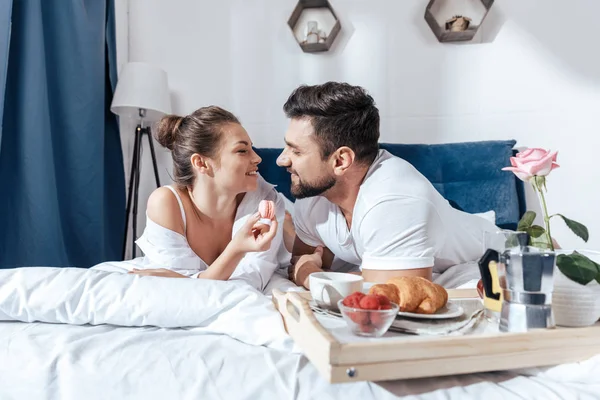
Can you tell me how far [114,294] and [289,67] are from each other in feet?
5.90

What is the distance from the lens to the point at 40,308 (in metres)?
0.91

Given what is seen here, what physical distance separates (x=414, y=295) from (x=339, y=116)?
74 cm

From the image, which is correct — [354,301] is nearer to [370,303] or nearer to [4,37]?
[370,303]

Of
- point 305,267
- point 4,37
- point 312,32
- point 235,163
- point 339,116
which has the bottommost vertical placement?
point 305,267

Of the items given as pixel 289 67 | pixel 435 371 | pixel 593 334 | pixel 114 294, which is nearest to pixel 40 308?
pixel 114 294

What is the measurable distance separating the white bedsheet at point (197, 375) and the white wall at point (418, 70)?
1.78 meters

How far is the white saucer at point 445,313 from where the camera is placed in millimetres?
792

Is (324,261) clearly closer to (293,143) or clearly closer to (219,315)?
(293,143)

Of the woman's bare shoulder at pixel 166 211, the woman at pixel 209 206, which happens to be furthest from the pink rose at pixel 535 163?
the woman's bare shoulder at pixel 166 211

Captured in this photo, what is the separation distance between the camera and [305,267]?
150 cm

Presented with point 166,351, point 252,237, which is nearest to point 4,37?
point 252,237

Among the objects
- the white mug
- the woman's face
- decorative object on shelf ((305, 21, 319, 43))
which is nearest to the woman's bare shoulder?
the woman's face

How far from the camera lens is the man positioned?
49.7 inches

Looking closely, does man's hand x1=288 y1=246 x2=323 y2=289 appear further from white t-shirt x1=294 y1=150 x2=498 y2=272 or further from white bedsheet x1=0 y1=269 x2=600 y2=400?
white bedsheet x1=0 y1=269 x2=600 y2=400
